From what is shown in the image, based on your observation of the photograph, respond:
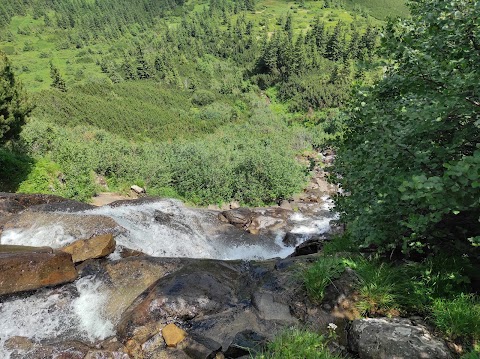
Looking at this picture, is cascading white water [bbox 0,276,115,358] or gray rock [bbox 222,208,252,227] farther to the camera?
gray rock [bbox 222,208,252,227]

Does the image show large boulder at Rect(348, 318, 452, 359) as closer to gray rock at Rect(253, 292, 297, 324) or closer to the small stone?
gray rock at Rect(253, 292, 297, 324)

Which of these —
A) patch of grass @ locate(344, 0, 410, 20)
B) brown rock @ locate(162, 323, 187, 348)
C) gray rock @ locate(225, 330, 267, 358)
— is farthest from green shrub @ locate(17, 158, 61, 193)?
patch of grass @ locate(344, 0, 410, 20)

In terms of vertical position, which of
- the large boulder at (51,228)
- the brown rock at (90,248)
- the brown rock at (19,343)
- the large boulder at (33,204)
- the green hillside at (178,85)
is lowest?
the green hillside at (178,85)

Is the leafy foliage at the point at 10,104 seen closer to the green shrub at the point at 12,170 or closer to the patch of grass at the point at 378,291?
the green shrub at the point at 12,170

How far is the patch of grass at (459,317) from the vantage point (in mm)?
4680

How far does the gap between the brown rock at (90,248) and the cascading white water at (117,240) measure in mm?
505

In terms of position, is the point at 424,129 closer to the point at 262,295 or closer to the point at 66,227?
the point at 262,295

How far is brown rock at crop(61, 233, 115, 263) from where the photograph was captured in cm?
962

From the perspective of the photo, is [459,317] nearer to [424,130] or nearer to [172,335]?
[424,130]

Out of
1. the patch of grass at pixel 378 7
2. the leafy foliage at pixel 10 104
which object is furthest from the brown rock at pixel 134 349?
the patch of grass at pixel 378 7

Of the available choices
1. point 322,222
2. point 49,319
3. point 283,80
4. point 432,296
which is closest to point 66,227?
point 49,319

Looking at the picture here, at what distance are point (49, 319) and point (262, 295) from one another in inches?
193

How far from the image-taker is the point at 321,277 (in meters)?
6.43

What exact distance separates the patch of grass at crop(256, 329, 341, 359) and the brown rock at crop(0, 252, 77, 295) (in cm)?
623
